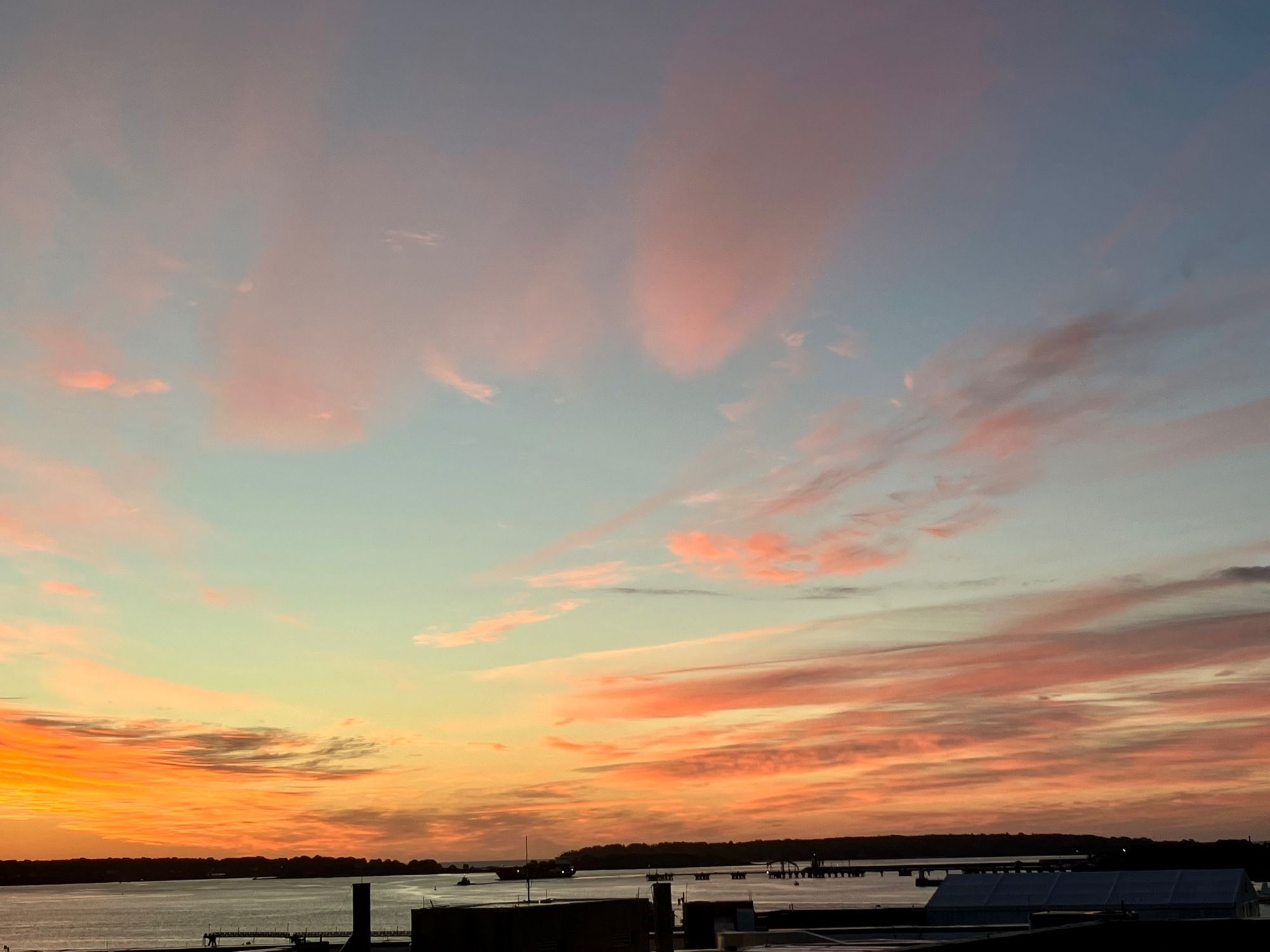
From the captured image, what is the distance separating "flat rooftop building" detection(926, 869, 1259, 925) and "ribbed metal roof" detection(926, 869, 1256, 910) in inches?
1.8

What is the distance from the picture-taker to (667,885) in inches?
1892

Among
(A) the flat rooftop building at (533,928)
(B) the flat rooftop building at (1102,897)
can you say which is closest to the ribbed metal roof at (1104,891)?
(B) the flat rooftop building at (1102,897)

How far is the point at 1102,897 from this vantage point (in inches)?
3155

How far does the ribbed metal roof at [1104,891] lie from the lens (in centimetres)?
7869

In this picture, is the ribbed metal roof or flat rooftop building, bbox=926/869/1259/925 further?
the ribbed metal roof

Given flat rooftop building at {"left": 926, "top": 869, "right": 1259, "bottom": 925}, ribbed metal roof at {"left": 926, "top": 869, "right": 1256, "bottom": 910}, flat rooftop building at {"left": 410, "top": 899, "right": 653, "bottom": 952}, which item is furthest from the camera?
ribbed metal roof at {"left": 926, "top": 869, "right": 1256, "bottom": 910}

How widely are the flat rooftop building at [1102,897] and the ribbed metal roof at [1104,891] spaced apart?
0.15ft

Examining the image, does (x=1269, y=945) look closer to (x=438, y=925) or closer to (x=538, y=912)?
(x=538, y=912)

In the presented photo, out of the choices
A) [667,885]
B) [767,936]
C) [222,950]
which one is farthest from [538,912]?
[222,950]

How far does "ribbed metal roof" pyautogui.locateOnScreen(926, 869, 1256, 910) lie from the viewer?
78688 mm

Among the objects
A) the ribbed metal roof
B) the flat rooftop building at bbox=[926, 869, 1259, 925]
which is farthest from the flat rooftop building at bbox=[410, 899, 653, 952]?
the ribbed metal roof

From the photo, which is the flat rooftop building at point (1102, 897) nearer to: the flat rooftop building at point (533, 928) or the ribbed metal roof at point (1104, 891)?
the ribbed metal roof at point (1104, 891)

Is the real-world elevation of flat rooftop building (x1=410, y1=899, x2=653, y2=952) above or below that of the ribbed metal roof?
above

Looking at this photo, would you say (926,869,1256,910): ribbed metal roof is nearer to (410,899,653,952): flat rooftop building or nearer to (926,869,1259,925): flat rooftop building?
(926,869,1259,925): flat rooftop building
